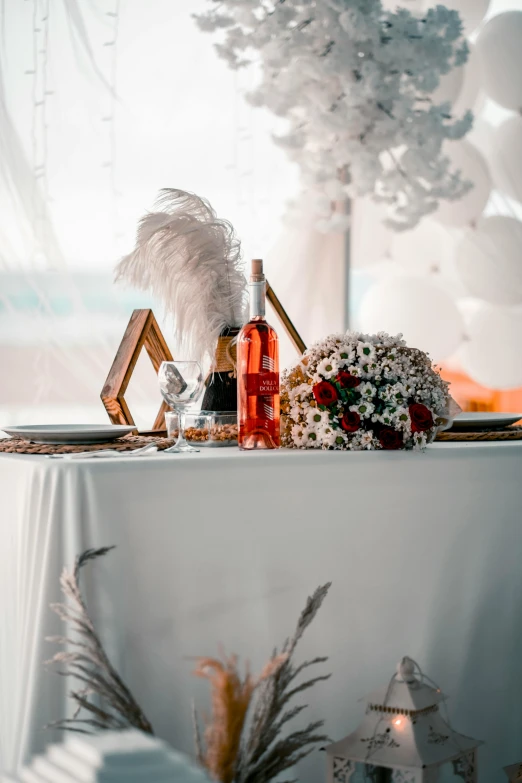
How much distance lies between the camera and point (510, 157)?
4.02 metres

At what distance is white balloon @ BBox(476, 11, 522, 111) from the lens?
3842 mm

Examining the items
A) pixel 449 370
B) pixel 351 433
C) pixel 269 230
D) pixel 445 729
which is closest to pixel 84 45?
pixel 269 230

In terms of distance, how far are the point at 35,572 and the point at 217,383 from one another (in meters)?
0.46

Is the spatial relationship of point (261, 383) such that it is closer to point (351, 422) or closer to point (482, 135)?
point (351, 422)

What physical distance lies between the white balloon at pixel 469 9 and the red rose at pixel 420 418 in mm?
2901

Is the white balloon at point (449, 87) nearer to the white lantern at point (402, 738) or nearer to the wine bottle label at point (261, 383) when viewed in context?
the wine bottle label at point (261, 383)

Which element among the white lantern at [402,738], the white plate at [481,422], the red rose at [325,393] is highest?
the red rose at [325,393]

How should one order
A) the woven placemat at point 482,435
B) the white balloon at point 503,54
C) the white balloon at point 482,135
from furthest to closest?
the white balloon at point 482,135, the white balloon at point 503,54, the woven placemat at point 482,435

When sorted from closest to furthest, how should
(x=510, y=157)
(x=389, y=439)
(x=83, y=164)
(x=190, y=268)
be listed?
(x=389, y=439)
(x=190, y=268)
(x=83, y=164)
(x=510, y=157)

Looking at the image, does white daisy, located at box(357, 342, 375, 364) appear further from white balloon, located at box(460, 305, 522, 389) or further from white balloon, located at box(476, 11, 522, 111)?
white balloon, located at box(476, 11, 522, 111)

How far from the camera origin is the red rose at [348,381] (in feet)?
4.80

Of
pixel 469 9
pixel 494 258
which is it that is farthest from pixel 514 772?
pixel 469 9

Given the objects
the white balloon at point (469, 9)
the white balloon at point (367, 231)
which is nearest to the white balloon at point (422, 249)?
the white balloon at point (367, 231)

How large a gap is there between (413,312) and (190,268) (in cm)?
246
